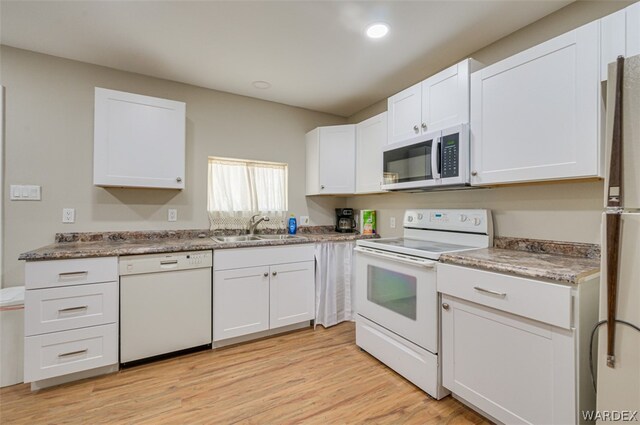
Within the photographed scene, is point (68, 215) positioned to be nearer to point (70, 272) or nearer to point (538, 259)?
point (70, 272)

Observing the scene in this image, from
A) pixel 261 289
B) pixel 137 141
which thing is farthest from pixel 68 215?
pixel 261 289

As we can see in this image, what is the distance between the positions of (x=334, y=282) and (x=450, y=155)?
5.35 feet

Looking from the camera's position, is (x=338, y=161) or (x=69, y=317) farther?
A: (x=338, y=161)

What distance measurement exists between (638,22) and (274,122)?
279 centimetres

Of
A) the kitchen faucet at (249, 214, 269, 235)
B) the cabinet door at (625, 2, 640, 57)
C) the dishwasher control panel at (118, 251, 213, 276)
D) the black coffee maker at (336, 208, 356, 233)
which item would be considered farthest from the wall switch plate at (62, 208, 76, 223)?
the cabinet door at (625, 2, 640, 57)

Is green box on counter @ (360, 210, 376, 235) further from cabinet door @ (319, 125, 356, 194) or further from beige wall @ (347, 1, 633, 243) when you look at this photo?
beige wall @ (347, 1, 633, 243)

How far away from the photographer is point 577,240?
64.9 inches

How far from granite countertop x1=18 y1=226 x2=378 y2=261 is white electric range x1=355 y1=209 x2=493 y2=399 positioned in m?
0.69

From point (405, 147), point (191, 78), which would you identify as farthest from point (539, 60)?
point (191, 78)

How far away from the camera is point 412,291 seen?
1.88 m

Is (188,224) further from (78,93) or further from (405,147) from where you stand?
(405,147)

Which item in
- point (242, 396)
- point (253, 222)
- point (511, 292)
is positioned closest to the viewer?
point (511, 292)

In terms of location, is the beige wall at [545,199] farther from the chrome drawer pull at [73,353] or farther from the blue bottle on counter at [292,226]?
the chrome drawer pull at [73,353]

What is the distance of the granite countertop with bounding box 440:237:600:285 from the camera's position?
1.24m
